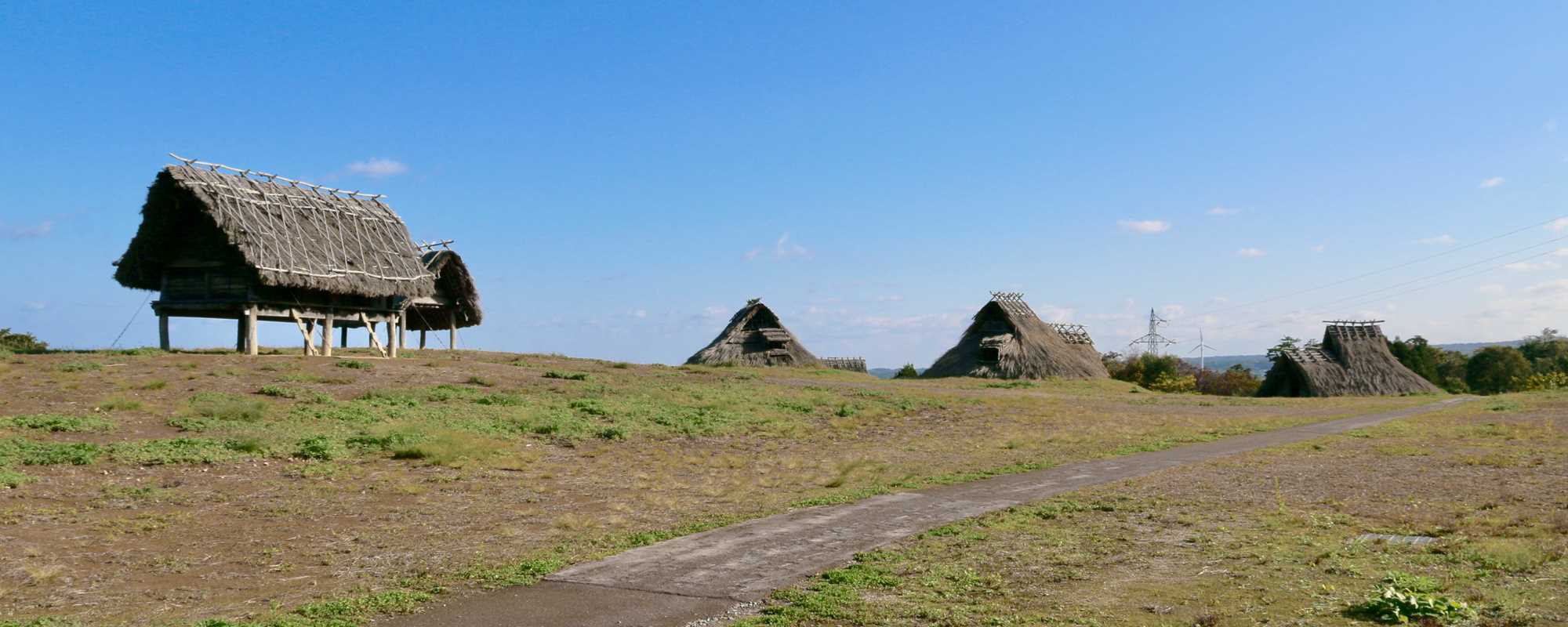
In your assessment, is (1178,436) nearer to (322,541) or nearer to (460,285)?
(322,541)

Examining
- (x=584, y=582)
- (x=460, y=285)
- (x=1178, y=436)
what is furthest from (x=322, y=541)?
(x=460, y=285)

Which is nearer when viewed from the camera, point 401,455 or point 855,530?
point 855,530

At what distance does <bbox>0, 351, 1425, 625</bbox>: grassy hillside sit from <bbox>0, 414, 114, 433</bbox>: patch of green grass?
43 millimetres

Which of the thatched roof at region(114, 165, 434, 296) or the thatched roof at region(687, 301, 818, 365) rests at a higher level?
the thatched roof at region(114, 165, 434, 296)

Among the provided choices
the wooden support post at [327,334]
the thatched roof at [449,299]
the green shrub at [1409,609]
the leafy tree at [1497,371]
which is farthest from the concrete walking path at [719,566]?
the leafy tree at [1497,371]

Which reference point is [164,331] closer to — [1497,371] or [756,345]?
[756,345]

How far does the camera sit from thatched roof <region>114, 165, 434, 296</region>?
88.1 feet

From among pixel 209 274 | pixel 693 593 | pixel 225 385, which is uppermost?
pixel 209 274

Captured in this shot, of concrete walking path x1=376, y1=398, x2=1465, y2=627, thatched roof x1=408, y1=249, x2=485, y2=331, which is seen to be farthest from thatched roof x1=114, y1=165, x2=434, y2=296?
concrete walking path x1=376, y1=398, x2=1465, y2=627

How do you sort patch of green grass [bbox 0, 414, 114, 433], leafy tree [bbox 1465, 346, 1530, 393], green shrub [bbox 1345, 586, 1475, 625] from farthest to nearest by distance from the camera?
leafy tree [bbox 1465, 346, 1530, 393]
patch of green grass [bbox 0, 414, 114, 433]
green shrub [bbox 1345, 586, 1475, 625]

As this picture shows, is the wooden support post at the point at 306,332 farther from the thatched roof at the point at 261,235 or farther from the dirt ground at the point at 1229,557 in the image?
the dirt ground at the point at 1229,557

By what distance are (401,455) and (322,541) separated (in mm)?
5605

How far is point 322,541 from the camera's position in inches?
410

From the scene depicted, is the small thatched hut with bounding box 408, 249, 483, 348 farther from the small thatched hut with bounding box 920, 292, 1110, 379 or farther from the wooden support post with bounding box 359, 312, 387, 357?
the small thatched hut with bounding box 920, 292, 1110, 379
